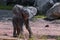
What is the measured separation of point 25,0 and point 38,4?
470cm

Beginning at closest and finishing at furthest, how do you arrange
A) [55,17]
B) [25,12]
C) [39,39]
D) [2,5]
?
[39,39], [25,12], [55,17], [2,5]

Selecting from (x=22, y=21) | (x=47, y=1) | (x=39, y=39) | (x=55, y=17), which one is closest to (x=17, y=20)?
(x=22, y=21)

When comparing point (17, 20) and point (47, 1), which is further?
point (47, 1)

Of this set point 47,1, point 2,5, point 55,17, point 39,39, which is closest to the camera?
point 39,39

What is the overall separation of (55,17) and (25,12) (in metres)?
8.12

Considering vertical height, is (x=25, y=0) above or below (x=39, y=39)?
below

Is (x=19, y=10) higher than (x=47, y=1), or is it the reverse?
(x=19, y=10)

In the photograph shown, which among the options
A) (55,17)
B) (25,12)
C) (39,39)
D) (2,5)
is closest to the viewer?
(39,39)

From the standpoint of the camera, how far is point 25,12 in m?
7.11

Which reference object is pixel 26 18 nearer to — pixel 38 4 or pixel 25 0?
pixel 38 4

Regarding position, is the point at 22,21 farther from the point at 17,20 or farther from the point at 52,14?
the point at 52,14

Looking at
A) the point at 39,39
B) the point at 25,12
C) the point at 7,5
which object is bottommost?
the point at 7,5

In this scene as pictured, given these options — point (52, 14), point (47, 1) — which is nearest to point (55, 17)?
point (52, 14)

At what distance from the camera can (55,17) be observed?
49.5ft
